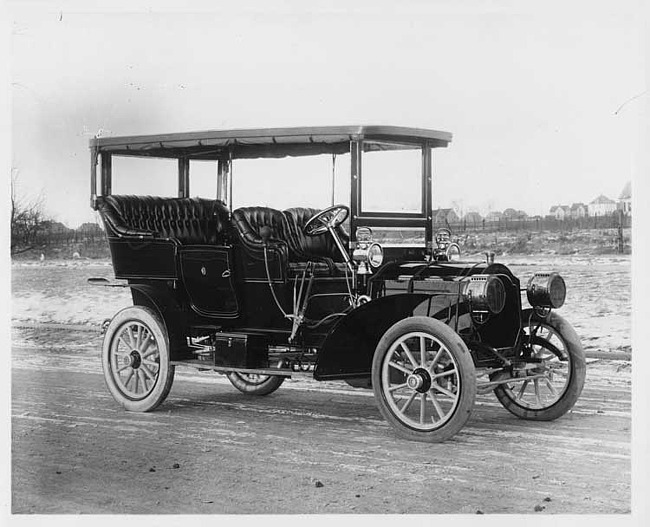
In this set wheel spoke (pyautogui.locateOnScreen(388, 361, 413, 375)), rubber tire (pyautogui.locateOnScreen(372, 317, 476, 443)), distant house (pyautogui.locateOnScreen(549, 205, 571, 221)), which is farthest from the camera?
distant house (pyautogui.locateOnScreen(549, 205, 571, 221))

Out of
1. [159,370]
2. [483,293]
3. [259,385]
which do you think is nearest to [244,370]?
[159,370]

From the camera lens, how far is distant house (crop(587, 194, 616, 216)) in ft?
28.0

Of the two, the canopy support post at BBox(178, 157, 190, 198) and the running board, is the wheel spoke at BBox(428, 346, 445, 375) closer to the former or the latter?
the running board

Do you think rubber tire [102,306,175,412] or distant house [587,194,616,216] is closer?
rubber tire [102,306,175,412]

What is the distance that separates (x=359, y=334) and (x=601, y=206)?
2952mm

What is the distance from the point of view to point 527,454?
21.2ft

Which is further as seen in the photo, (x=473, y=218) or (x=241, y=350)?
(x=473, y=218)

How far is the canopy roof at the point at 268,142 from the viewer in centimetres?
745

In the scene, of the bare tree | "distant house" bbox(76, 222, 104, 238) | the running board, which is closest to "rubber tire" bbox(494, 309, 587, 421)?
the running board

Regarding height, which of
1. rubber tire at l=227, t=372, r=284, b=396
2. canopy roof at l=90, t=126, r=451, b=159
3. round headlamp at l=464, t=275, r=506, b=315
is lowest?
rubber tire at l=227, t=372, r=284, b=396

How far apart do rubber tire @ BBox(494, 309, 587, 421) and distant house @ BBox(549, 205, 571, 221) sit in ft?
8.53

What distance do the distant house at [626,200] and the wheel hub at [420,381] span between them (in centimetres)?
172

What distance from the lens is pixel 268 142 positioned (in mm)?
7734

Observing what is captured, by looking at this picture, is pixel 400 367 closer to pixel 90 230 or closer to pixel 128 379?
pixel 128 379
